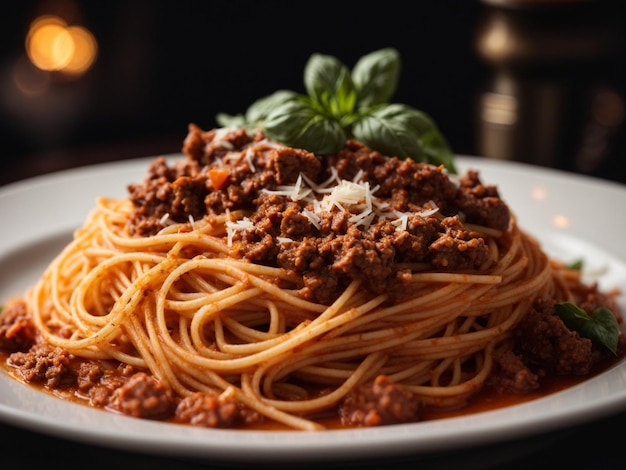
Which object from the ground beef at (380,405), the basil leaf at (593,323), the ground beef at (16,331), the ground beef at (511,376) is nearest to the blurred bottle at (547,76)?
the basil leaf at (593,323)

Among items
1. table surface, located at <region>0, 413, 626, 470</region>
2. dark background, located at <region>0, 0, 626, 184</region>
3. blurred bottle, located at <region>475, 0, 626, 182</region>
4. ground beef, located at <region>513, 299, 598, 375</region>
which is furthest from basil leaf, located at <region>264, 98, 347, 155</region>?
dark background, located at <region>0, 0, 626, 184</region>

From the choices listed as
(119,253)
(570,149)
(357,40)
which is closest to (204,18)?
(357,40)

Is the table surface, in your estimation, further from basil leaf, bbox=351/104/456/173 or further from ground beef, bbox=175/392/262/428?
basil leaf, bbox=351/104/456/173

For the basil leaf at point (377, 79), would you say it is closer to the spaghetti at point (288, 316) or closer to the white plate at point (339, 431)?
the spaghetti at point (288, 316)

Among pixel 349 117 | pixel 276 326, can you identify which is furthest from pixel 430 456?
pixel 349 117

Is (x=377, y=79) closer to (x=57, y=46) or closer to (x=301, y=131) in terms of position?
(x=301, y=131)

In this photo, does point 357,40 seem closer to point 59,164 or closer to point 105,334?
point 59,164
